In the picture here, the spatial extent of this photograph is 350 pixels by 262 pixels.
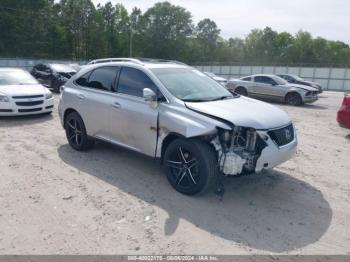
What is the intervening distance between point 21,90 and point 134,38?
216 ft

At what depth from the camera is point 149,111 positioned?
15.3ft

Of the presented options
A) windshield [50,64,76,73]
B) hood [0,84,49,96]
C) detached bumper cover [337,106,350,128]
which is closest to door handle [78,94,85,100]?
hood [0,84,49,96]

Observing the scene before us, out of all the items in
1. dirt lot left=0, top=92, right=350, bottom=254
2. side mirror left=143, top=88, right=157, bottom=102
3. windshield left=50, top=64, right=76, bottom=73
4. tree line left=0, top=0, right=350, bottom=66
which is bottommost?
dirt lot left=0, top=92, right=350, bottom=254

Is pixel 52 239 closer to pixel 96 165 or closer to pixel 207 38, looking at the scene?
pixel 96 165

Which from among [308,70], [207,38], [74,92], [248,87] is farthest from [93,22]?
[74,92]

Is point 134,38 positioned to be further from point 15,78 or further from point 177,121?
point 177,121

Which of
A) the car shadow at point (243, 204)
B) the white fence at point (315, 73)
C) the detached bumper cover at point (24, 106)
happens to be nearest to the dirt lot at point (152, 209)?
the car shadow at point (243, 204)

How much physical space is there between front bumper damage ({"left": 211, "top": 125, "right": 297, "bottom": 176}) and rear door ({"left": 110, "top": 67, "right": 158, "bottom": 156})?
1063 millimetres

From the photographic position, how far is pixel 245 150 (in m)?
4.11

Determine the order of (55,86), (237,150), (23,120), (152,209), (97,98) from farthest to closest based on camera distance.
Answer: (55,86)
(23,120)
(97,98)
(237,150)
(152,209)

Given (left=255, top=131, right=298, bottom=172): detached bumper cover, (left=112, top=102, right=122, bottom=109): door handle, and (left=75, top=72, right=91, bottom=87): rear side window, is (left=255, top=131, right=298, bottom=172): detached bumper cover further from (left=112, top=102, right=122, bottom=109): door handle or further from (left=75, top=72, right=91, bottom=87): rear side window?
(left=75, top=72, right=91, bottom=87): rear side window

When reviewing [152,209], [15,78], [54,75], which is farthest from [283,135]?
[54,75]

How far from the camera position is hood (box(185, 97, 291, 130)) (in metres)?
4.05

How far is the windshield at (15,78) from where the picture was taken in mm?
9853
